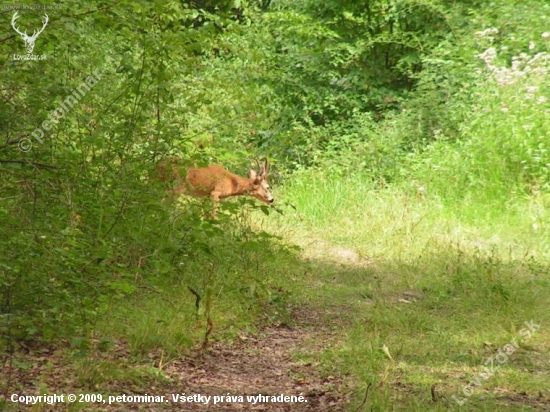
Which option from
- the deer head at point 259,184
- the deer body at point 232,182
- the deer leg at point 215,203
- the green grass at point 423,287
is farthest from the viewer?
the deer head at point 259,184

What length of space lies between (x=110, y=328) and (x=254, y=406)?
1323 mm

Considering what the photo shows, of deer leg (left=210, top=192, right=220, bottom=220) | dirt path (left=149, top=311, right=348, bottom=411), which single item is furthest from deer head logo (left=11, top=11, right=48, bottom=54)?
dirt path (left=149, top=311, right=348, bottom=411)

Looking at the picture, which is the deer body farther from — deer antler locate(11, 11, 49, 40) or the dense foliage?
deer antler locate(11, 11, 49, 40)

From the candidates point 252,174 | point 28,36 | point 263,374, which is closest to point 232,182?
point 252,174

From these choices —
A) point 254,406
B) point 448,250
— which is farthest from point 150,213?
point 448,250

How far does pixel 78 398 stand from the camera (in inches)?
189

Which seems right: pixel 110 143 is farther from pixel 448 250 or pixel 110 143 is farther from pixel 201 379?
pixel 448 250

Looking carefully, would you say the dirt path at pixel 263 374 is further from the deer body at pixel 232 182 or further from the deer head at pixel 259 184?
the deer head at pixel 259 184

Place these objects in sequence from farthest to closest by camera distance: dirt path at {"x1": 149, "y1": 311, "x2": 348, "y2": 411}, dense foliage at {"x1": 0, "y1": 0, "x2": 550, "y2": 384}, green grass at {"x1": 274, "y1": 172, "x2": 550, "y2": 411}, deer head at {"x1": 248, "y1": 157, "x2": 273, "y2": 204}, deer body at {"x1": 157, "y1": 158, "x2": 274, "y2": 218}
Answer: deer head at {"x1": 248, "y1": 157, "x2": 273, "y2": 204} < deer body at {"x1": 157, "y1": 158, "x2": 274, "y2": 218} < dense foliage at {"x1": 0, "y1": 0, "x2": 550, "y2": 384} < green grass at {"x1": 274, "y1": 172, "x2": 550, "y2": 411} < dirt path at {"x1": 149, "y1": 311, "x2": 348, "y2": 411}

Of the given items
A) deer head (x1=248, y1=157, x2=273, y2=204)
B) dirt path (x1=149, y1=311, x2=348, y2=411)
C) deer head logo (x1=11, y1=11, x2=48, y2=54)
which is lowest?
deer head (x1=248, y1=157, x2=273, y2=204)

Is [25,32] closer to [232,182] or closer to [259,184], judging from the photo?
[232,182]

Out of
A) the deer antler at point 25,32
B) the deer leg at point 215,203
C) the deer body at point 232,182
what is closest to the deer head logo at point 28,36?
the deer antler at point 25,32

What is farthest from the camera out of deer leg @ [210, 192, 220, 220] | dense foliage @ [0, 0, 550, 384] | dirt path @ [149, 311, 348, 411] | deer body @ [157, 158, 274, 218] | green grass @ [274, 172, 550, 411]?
deer body @ [157, 158, 274, 218]

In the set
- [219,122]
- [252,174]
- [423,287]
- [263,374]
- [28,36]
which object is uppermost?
[28,36]
